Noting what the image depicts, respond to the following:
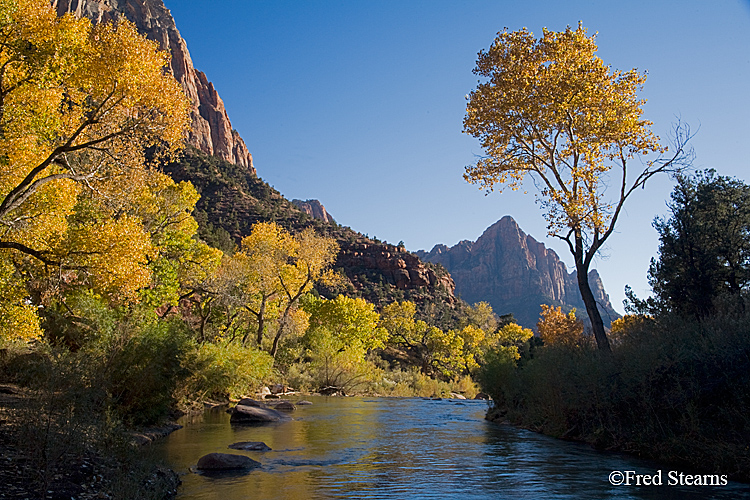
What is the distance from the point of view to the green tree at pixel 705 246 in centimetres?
1460

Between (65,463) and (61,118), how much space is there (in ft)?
30.6

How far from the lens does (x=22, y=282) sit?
38.6 feet

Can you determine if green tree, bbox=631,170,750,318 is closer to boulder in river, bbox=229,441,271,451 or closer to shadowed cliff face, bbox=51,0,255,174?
boulder in river, bbox=229,441,271,451

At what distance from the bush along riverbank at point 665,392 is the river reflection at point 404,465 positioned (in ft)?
1.92

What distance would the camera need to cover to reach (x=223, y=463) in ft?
30.3

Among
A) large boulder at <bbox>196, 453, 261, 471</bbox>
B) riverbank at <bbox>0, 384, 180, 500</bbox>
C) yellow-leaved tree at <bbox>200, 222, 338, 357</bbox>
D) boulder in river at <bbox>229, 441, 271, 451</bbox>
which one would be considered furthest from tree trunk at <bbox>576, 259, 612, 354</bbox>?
yellow-leaved tree at <bbox>200, 222, 338, 357</bbox>

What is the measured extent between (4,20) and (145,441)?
31.7ft

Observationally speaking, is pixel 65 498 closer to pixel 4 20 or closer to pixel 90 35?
pixel 4 20

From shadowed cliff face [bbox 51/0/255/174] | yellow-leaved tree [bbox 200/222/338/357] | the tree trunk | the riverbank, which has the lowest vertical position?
the riverbank

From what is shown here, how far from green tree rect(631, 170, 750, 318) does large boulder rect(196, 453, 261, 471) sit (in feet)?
41.2

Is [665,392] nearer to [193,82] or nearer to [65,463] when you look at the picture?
[65,463]

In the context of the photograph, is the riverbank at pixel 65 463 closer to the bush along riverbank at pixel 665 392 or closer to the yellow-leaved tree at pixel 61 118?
the yellow-leaved tree at pixel 61 118

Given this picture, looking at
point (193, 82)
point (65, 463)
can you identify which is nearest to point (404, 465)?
point (65, 463)

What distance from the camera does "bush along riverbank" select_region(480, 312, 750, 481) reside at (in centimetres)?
854
